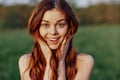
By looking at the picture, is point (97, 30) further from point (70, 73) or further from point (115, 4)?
point (70, 73)

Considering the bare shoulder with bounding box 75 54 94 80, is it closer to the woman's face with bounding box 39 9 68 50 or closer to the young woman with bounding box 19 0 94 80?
the young woman with bounding box 19 0 94 80

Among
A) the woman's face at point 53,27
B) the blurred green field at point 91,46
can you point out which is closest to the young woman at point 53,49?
the woman's face at point 53,27

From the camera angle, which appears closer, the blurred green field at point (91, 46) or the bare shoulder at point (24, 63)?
the bare shoulder at point (24, 63)

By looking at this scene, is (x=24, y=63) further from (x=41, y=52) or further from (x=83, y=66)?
(x=83, y=66)

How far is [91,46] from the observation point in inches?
285

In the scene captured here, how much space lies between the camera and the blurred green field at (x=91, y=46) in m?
5.69

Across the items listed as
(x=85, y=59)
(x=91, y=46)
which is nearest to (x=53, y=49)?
(x=85, y=59)

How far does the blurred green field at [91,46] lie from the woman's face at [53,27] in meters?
2.65

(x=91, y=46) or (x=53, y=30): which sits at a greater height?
(x=53, y=30)

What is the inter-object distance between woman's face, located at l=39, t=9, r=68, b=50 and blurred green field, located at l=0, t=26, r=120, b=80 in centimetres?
265

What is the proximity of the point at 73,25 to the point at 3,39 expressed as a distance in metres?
5.90

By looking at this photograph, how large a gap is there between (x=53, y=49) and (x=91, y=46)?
5.23 meters

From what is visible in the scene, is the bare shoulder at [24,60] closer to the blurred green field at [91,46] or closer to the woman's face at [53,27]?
the woman's face at [53,27]

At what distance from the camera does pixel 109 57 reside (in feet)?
21.9
